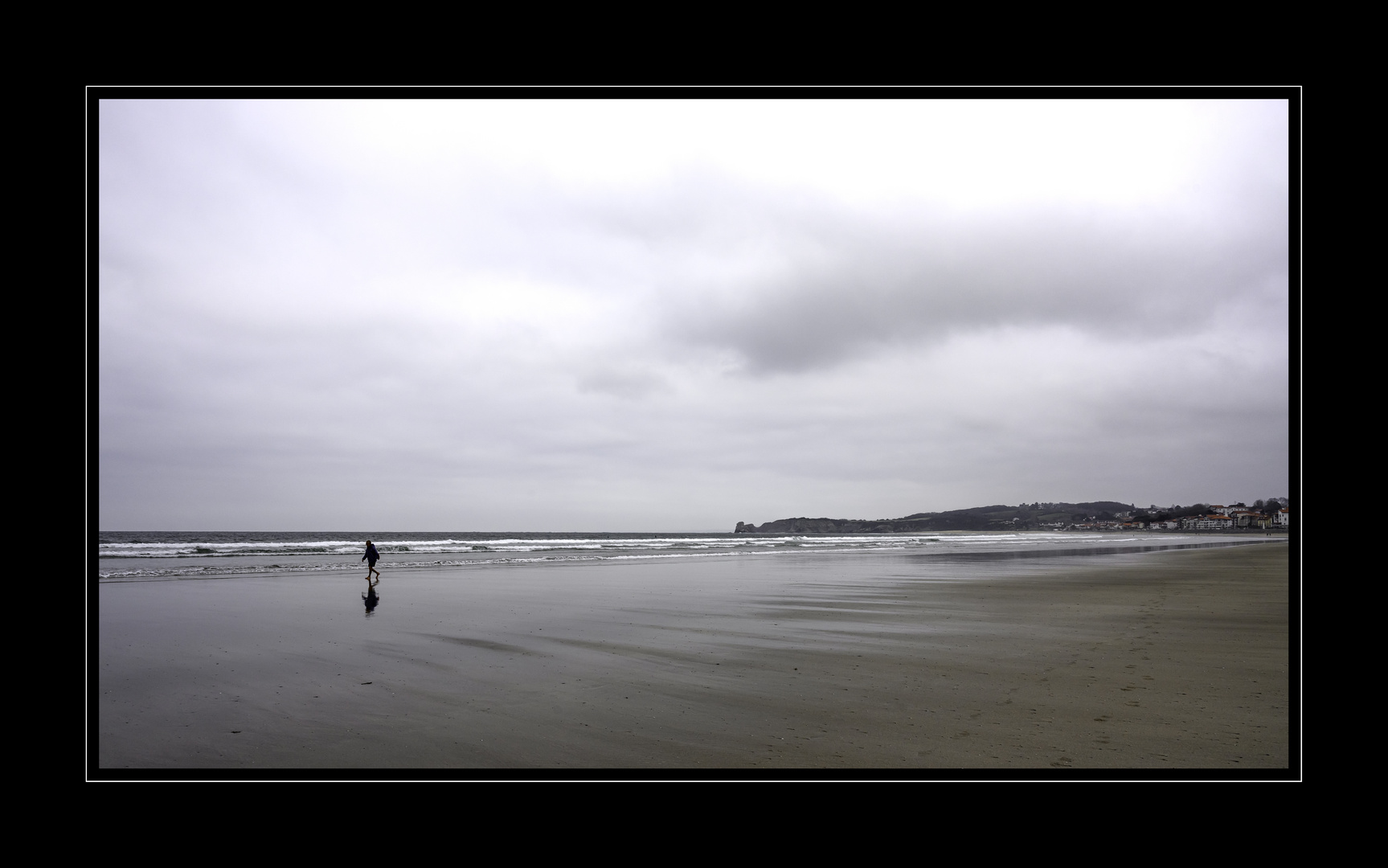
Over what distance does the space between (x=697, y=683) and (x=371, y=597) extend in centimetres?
1164

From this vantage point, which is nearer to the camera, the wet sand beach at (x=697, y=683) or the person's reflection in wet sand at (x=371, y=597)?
the wet sand beach at (x=697, y=683)

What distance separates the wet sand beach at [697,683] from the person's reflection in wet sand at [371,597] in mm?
259

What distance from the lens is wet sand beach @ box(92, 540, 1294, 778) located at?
16.4 ft

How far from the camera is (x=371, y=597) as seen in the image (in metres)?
15.7

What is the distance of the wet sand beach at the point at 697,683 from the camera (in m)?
5.01

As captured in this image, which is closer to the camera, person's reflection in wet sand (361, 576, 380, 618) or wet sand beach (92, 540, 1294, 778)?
wet sand beach (92, 540, 1294, 778)

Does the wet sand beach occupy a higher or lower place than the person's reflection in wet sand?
higher

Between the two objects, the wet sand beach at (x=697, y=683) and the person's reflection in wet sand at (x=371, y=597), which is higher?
the wet sand beach at (x=697, y=683)

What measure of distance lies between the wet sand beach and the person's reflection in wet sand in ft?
0.85

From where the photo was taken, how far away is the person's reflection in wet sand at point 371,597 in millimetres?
13664
